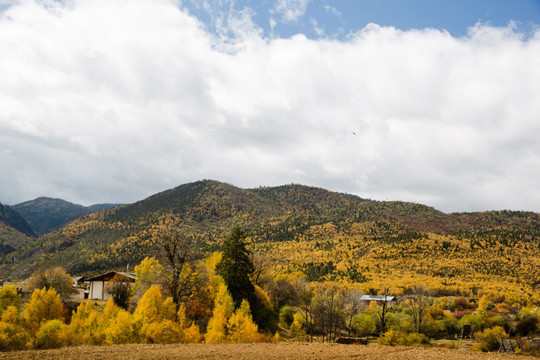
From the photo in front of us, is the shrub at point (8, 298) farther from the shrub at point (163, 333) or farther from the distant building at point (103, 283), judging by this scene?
the shrub at point (163, 333)

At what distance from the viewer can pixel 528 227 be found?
192750 mm

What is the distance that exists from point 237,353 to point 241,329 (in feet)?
52.4

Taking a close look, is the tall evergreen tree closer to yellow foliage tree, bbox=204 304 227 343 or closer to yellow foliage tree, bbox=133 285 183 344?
yellow foliage tree, bbox=204 304 227 343

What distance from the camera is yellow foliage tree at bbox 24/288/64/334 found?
40.0 meters

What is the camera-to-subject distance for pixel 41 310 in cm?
4084

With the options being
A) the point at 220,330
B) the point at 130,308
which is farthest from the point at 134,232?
the point at 220,330

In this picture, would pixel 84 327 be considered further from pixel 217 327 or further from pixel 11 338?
pixel 217 327

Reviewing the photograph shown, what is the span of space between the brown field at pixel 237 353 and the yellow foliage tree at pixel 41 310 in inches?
680

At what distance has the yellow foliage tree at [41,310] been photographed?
40.0 m

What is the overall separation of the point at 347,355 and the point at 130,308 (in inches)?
1284

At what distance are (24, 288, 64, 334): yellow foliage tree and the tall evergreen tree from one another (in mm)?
19719

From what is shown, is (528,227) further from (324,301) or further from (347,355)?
(347,355)

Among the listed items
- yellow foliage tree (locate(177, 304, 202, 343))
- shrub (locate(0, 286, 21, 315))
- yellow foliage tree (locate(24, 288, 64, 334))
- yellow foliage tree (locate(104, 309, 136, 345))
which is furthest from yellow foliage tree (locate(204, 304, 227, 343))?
shrub (locate(0, 286, 21, 315))

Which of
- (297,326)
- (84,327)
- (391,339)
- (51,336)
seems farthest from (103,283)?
(391,339)
